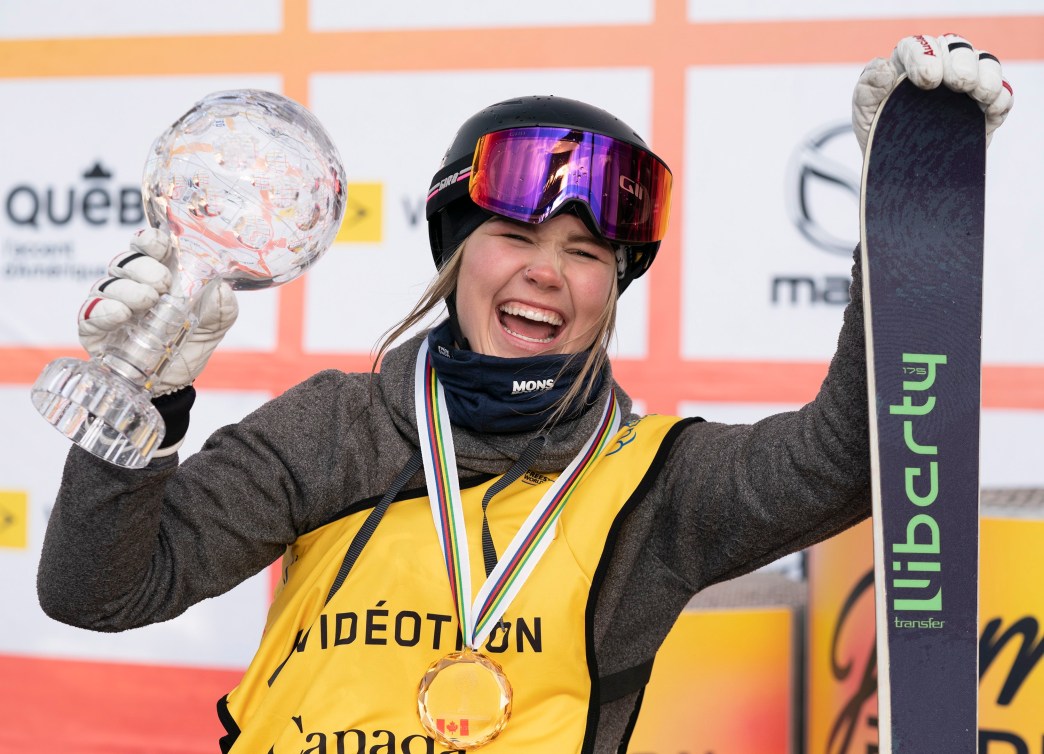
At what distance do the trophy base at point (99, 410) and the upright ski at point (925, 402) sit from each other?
789 mm

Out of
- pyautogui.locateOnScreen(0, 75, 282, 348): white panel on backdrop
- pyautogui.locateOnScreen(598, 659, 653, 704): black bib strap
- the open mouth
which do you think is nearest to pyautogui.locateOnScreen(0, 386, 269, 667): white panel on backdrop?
pyautogui.locateOnScreen(0, 75, 282, 348): white panel on backdrop

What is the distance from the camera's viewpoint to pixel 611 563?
1.45 metres

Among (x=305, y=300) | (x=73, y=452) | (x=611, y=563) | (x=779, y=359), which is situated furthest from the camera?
(x=305, y=300)

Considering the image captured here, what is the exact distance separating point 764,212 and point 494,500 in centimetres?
134

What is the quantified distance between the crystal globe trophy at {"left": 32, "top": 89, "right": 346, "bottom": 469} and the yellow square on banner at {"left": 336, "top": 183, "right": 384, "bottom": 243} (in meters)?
1.44

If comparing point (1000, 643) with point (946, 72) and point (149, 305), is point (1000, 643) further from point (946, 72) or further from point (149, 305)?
point (149, 305)

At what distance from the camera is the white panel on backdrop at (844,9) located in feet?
8.03

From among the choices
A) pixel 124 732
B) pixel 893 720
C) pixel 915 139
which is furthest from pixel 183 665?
pixel 915 139

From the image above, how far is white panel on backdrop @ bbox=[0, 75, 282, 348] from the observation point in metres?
2.88

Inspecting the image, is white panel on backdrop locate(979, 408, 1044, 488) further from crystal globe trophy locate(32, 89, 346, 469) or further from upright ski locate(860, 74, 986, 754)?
crystal globe trophy locate(32, 89, 346, 469)

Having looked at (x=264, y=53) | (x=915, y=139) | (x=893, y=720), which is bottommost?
(x=893, y=720)

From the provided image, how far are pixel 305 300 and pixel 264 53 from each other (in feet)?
2.06

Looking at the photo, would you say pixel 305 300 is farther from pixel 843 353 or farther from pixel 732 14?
pixel 843 353

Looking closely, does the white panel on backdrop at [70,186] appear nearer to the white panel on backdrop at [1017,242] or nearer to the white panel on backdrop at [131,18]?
the white panel on backdrop at [131,18]
